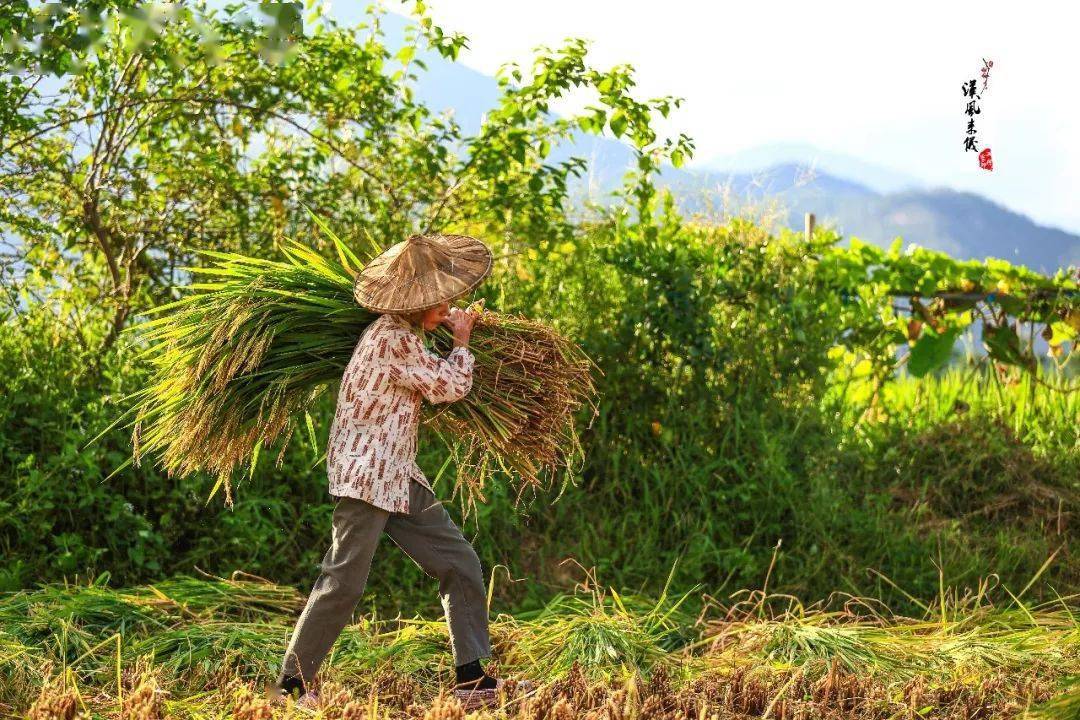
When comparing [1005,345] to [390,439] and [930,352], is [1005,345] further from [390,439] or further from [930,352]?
[390,439]

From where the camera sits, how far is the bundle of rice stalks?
13.4 feet

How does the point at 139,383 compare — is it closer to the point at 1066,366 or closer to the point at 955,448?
the point at 955,448

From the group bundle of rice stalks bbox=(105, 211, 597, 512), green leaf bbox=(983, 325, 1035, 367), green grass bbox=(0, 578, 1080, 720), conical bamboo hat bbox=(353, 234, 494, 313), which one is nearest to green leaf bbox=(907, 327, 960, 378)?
green leaf bbox=(983, 325, 1035, 367)

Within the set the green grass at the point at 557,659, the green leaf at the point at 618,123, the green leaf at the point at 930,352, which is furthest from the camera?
the green leaf at the point at 930,352

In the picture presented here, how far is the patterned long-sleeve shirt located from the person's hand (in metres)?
0.11

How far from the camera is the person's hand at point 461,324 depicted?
4.02 meters

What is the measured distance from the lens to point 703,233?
275 inches

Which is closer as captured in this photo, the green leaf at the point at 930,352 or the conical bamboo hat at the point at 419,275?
the conical bamboo hat at the point at 419,275

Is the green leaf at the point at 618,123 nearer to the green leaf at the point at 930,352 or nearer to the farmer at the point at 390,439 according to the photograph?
the farmer at the point at 390,439

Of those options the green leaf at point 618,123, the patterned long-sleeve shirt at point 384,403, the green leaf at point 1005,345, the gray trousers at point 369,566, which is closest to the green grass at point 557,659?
the gray trousers at point 369,566

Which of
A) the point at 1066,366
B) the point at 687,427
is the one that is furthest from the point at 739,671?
the point at 1066,366

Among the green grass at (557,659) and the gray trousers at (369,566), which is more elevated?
the gray trousers at (369,566)

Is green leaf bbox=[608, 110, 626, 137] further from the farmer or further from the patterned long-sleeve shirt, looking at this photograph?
the patterned long-sleeve shirt

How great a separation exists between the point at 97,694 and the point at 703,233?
165 inches
